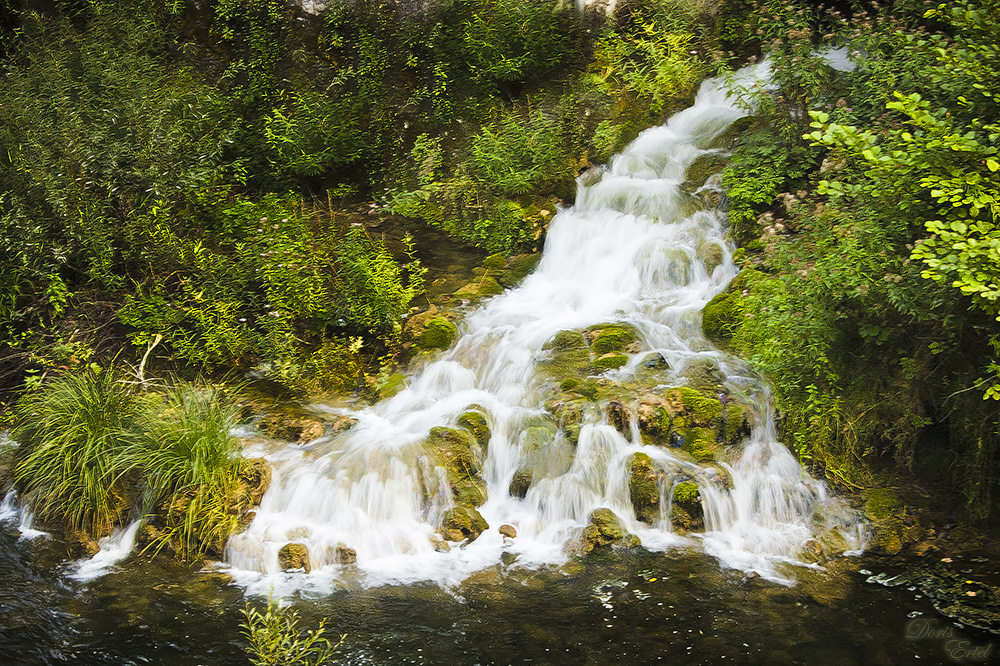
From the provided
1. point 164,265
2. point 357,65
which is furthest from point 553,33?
point 164,265

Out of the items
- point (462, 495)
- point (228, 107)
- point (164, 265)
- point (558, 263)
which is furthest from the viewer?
point (228, 107)

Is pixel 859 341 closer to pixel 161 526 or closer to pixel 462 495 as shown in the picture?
pixel 462 495

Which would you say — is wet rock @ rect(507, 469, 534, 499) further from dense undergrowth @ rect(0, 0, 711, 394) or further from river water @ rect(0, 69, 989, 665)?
dense undergrowth @ rect(0, 0, 711, 394)

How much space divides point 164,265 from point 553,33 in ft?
24.2

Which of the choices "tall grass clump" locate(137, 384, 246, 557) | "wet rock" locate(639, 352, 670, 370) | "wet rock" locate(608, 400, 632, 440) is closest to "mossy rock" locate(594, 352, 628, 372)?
"wet rock" locate(639, 352, 670, 370)

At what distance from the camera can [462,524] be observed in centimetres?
651

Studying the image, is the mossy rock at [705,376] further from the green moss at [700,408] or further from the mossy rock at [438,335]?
the mossy rock at [438,335]

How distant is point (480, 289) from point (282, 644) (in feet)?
19.9

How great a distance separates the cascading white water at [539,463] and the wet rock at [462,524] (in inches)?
4.7

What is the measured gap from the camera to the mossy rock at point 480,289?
32.6 feet

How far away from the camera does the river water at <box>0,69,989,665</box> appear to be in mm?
4918

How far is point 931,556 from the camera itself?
564 centimetres

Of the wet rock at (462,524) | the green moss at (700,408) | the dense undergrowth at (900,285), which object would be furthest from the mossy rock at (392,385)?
the dense undergrowth at (900,285)

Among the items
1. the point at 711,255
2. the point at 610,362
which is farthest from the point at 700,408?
the point at 711,255
